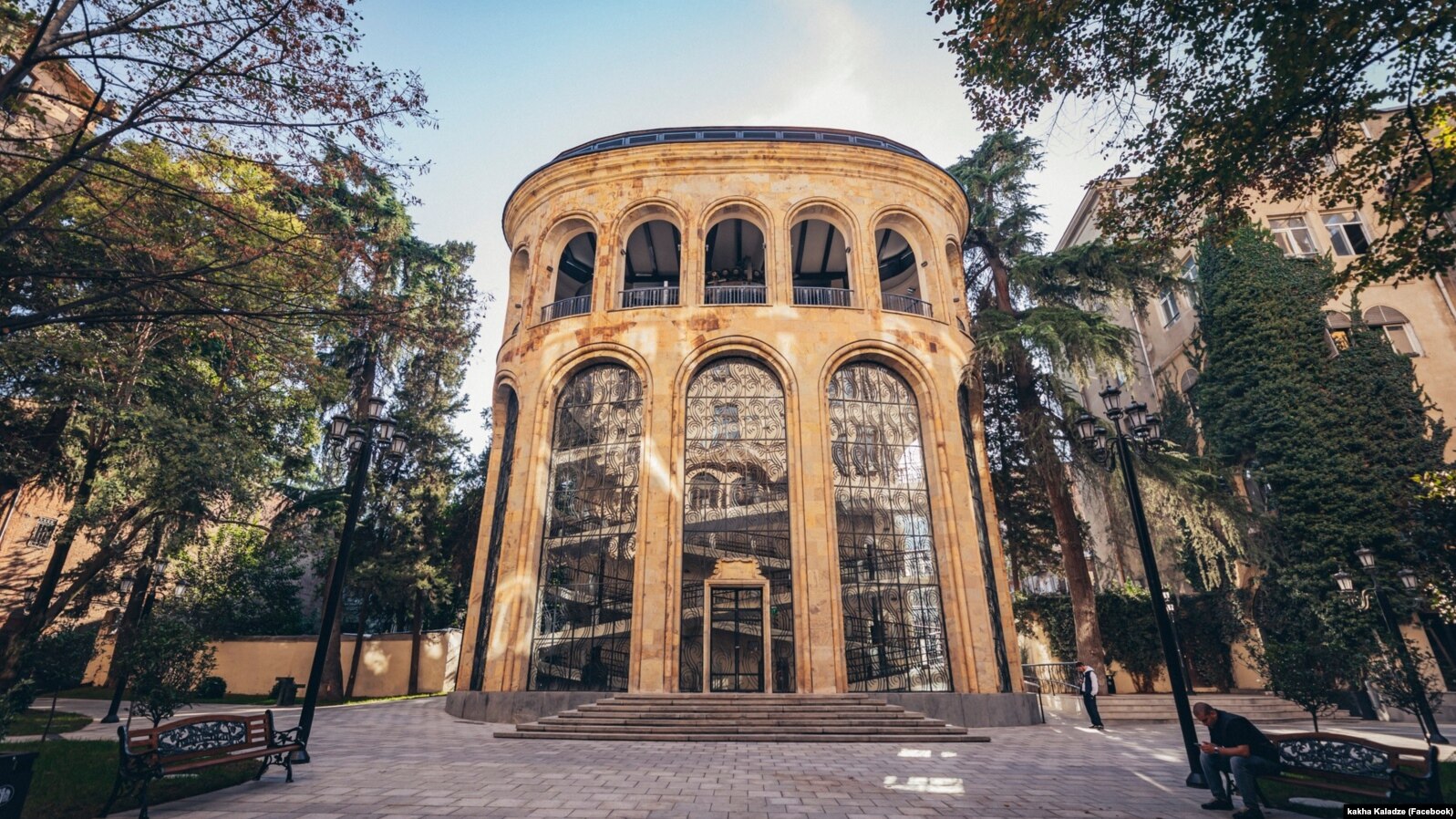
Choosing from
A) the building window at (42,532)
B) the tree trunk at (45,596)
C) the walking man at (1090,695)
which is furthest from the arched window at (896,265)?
the building window at (42,532)

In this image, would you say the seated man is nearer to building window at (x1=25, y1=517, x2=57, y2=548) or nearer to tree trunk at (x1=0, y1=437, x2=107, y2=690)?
tree trunk at (x1=0, y1=437, x2=107, y2=690)

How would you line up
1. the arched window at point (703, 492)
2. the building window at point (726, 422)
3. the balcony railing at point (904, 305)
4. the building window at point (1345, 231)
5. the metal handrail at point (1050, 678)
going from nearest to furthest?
the arched window at point (703, 492) → the building window at point (726, 422) → the metal handrail at point (1050, 678) → the balcony railing at point (904, 305) → the building window at point (1345, 231)

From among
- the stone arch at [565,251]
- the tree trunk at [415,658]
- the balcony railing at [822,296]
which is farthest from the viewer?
the tree trunk at [415,658]

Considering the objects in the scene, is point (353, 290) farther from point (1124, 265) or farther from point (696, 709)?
point (1124, 265)

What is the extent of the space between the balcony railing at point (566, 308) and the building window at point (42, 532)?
2340 centimetres

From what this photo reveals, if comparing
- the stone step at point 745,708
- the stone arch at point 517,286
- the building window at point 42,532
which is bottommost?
the stone step at point 745,708

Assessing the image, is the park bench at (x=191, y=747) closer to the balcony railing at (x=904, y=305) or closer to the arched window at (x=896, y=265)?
the balcony railing at (x=904, y=305)

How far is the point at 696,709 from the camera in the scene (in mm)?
11969

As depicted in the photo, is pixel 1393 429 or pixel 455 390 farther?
pixel 455 390

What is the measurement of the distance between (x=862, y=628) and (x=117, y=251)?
14904mm

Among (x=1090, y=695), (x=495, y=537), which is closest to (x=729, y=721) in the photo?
(x=1090, y=695)

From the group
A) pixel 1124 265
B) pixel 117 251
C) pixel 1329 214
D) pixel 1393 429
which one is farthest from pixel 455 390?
pixel 1329 214

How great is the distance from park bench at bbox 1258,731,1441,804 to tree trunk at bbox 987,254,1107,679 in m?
10.3

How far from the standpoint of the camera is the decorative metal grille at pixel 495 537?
48.9 feet
